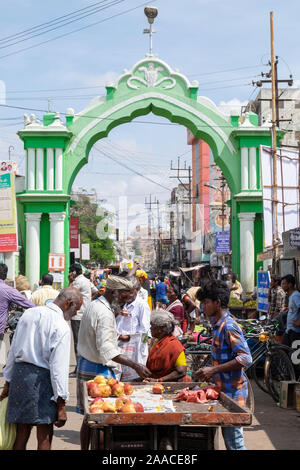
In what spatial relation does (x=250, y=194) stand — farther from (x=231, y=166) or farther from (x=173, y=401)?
(x=173, y=401)

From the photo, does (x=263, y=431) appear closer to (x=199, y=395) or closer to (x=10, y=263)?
(x=199, y=395)

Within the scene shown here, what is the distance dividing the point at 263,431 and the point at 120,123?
20187mm

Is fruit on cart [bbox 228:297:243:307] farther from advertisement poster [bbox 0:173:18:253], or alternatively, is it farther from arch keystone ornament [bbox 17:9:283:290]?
arch keystone ornament [bbox 17:9:283:290]

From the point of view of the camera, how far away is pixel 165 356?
23.0 ft

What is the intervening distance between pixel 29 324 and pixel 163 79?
74.1ft

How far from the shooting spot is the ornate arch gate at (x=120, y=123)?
87.1 feet

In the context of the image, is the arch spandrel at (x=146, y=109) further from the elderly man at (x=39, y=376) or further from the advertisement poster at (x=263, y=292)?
the elderly man at (x=39, y=376)

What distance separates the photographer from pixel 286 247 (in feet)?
47.9

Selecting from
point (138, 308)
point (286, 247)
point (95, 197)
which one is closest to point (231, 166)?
point (286, 247)

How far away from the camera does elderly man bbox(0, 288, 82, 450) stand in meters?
5.51

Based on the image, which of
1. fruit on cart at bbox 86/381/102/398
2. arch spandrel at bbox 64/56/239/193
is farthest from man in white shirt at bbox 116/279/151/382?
arch spandrel at bbox 64/56/239/193

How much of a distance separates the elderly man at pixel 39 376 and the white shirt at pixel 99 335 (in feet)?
2.91

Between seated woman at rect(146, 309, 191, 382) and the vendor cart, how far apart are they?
4.59 ft

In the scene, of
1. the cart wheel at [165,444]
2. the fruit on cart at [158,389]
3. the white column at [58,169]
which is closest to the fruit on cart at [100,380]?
the fruit on cart at [158,389]
